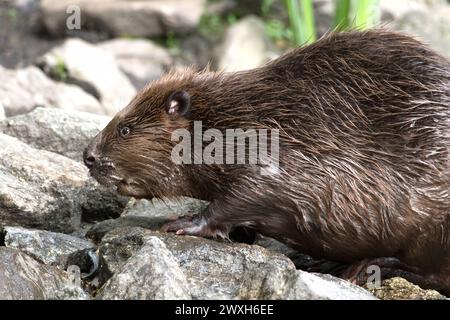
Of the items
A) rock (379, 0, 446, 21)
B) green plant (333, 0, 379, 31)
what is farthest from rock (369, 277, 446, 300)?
rock (379, 0, 446, 21)

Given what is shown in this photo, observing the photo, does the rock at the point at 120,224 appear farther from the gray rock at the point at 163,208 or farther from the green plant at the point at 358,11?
the green plant at the point at 358,11

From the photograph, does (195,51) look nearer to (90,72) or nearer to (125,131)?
(90,72)

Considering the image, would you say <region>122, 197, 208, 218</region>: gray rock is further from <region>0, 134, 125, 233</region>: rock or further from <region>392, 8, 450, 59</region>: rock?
<region>392, 8, 450, 59</region>: rock

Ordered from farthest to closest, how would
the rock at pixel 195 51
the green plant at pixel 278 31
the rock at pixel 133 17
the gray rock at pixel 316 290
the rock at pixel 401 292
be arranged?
the green plant at pixel 278 31 → the rock at pixel 133 17 → the rock at pixel 195 51 → the rock at pixel 401 292 → the gray rock at pixel 316 290

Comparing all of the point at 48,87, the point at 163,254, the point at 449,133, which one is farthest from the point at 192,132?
the point at 48,87

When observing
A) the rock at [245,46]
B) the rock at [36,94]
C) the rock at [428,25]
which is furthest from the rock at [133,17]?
the rock at [428,25]

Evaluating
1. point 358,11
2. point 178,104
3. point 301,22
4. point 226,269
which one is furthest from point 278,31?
point 226,269
